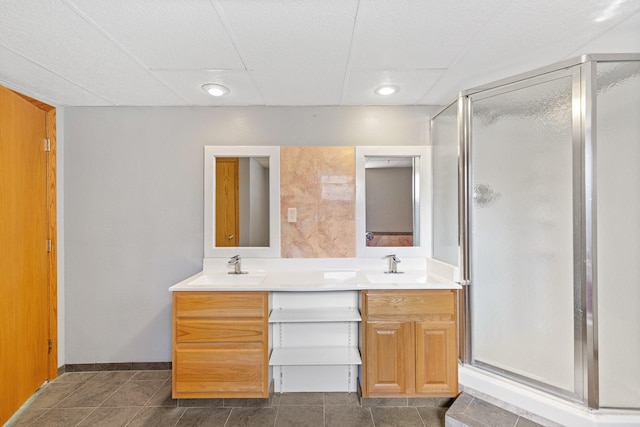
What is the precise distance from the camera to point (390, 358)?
190cm

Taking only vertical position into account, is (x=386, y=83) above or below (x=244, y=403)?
above

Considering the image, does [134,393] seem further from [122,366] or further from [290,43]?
[290,43]

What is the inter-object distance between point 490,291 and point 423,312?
48 centimetres

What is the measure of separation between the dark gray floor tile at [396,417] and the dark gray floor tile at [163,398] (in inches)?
51.9

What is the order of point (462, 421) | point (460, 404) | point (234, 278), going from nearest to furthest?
point (462, 421) < point (460, 404) < point (234, 278)

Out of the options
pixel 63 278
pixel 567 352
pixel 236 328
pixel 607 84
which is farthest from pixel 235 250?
pixel 607 84

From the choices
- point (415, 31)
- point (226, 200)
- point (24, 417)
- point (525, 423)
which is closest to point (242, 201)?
point (226, 200)

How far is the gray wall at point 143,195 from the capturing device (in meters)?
2.37

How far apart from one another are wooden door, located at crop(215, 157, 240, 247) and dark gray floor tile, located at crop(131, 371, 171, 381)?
3.51 ft

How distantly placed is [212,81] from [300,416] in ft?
7.34

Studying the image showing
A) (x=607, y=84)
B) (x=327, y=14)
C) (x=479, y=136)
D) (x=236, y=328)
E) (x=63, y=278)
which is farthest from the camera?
(x=63, y=278)

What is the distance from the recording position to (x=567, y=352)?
1.66 m

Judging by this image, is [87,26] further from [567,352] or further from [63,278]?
[567,352]

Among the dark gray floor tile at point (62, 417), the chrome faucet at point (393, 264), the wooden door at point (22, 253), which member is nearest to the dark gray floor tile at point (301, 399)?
the chrome faucet at point (393, 264)
